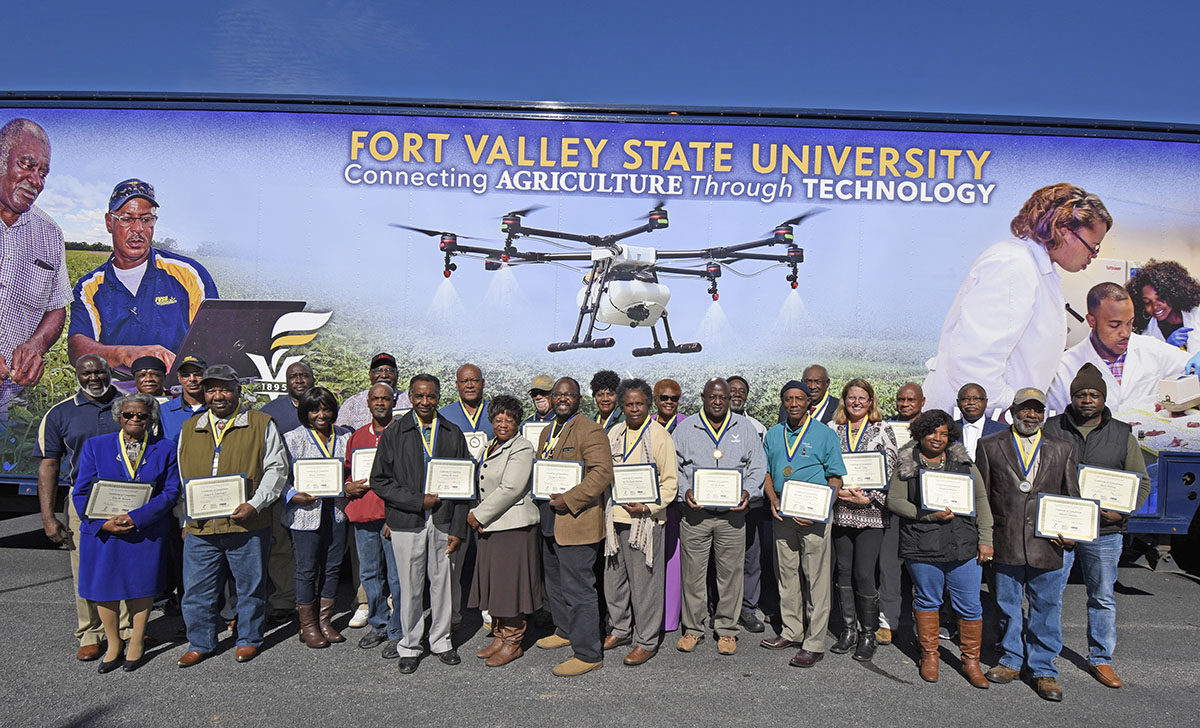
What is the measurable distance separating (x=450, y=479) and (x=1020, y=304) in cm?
486

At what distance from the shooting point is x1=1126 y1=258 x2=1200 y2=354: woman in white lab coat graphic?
5809mm

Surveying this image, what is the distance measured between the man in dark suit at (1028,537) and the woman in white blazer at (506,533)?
283 centimetres

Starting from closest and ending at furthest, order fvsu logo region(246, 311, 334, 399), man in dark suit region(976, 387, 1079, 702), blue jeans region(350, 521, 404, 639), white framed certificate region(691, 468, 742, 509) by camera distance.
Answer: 1. man in dark suit region(976, 387, 1079, 702)
2. white framed certificate region(691, 468, 742, 509)
3. blue jeans region(350, 521, 404, 639)
4. fvsu logo region(246, 311, 334, 399)

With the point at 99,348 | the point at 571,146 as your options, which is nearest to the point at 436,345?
the point at 571,146

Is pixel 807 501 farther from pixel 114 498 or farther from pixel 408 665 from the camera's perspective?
pixel 114 498

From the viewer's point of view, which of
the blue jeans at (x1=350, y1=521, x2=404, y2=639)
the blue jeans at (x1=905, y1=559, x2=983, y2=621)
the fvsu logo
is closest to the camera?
the blue jeans at (x1=905, y1=559, x2=983, y2=621)

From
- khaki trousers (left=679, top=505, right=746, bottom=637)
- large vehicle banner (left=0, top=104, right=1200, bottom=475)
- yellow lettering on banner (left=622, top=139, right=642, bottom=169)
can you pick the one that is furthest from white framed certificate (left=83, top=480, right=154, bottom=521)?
yellow lettering on banner (left=622, top=139, right=642, bottom=169)

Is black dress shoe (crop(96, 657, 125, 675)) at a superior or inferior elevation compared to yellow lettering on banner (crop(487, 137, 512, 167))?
inferior

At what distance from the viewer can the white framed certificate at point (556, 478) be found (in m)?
4.33

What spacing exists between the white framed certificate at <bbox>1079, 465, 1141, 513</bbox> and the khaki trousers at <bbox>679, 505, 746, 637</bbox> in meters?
2.02

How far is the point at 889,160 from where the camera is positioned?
5930 mm

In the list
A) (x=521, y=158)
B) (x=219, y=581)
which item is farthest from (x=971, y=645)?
(x=521, y=158)

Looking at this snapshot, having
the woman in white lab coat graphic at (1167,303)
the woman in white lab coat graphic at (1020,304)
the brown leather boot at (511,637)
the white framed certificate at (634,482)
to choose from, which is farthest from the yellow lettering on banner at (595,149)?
the woman in white lab coat graphic at (1167,303)

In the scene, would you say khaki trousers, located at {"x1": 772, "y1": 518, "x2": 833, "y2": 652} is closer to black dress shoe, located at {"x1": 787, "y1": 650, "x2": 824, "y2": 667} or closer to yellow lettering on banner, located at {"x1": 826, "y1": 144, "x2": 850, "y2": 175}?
black dress shoe, located at {"x1": 787, "y1": 650, "x2": 824, "y2": 667}
